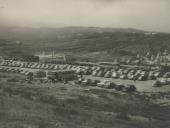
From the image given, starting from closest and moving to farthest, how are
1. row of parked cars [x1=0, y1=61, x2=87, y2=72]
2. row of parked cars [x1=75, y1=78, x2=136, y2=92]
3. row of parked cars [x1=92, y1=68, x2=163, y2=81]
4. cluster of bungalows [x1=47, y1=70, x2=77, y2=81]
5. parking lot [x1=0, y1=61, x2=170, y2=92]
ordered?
row of parked cars [x1=75, y1=78, x2=136, y2=92] → parking lot [x1=0, y1=61, x2=170, y2=92] → cluster of bungalows [x1=47, y1=70, x2=77, y2=81] → row of parked cars [x1=92, y1=68, x2=163, y2=81] → row of parked cars [x1=0, y1=61, x2=87, y2=72]

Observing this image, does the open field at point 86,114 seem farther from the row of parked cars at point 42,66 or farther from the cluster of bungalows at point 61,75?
the row of parked cars at point 42,66

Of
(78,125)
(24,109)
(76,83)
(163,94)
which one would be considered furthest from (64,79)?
(78,125)

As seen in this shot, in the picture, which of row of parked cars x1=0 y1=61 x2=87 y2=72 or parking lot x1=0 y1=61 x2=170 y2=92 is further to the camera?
row of parked cars x1=0 y1=61 x2=87 y2=72

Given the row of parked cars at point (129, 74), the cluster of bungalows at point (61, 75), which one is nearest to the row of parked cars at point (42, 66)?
the row of parked cars at point (129, 74)

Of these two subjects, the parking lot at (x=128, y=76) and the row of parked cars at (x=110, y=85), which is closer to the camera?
the row of parked cars at (x=110, y=85)

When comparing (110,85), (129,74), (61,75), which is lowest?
(110,85)

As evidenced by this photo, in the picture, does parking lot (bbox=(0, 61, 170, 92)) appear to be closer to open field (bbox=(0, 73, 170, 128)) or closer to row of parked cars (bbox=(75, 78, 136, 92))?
row of parked cars (bbox=(75, 78, 136, 92))

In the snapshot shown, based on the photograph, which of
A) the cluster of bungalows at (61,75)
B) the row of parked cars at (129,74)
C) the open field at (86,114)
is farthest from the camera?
the row of parked cars at (129,74)

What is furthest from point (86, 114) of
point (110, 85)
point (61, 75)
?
point (61, 75)

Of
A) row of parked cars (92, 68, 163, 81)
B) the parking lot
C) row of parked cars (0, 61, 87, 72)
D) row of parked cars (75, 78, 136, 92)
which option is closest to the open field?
row of parked cars (75, 78, 136, 92)

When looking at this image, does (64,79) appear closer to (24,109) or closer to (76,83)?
(76,83)

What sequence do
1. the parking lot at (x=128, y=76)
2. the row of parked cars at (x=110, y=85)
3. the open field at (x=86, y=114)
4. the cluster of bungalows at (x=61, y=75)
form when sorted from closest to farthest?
the open field at (x=86, y=114)
the row of parked cars at (x=110, y=85)
the parking lot at (x=128, y=76)
the cluster of bungalows at (x=61, y=75)

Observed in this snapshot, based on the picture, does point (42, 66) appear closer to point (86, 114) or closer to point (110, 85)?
point (110, 85)
